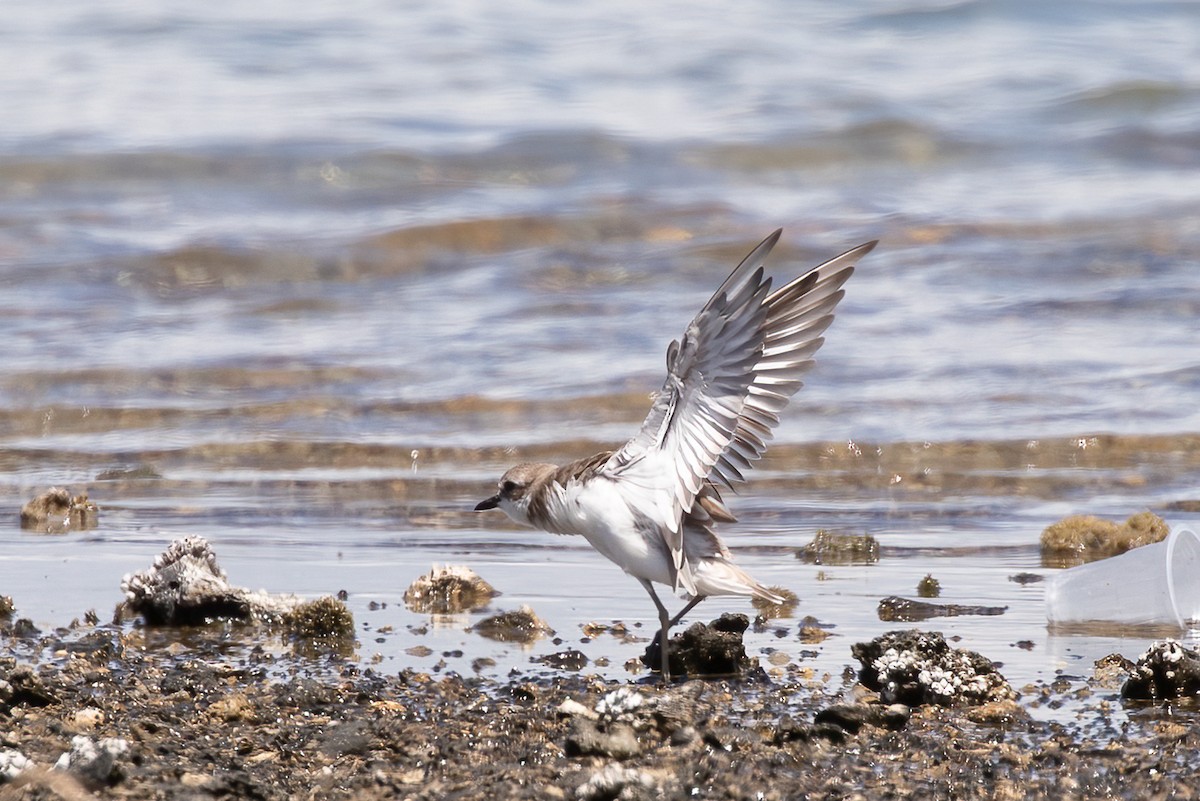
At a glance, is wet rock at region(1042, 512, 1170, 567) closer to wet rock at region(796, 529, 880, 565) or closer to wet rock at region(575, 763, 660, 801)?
wet rock at region(796, 529, 880, 565)

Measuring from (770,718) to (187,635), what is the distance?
6.81 ft

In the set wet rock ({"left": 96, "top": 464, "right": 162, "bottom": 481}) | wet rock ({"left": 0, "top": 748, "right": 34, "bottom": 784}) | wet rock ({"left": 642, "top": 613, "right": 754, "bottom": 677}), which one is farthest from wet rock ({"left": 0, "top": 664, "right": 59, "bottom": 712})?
wet rock ({"left": 96, "top": 464, "right": 162, "bottom": 481})

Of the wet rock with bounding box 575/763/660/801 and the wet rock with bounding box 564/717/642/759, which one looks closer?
the wet rock with bounding box 575/763/660/801

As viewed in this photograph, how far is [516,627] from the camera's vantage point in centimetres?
532

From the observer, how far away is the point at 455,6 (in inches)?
840

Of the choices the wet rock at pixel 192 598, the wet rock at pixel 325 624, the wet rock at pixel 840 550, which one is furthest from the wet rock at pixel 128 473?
the wet rock at pixel 840 550

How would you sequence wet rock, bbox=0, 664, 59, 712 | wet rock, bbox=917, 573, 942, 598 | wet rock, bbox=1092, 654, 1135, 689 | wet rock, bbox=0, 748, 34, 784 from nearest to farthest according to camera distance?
wet rock, bbox=0, 748, 34, 784 < wet rock, bbox=0, 664, 59, 712 < wet rock, bbox=1092, 654, 1135, 689 < wet rock, bbox=917, 573, 942, 598

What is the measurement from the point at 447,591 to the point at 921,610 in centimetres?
166

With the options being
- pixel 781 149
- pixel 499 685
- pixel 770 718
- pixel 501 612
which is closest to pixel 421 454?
pixel 501 612

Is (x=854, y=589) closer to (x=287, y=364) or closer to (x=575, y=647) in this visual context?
(x=575, y=647)

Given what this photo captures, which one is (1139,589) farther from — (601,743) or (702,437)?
(601,743)

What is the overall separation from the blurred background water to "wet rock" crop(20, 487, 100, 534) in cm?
11

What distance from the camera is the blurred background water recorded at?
6910mm

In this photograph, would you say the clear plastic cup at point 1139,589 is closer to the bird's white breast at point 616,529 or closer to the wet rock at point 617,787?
the bird's white breast at point 616,529
